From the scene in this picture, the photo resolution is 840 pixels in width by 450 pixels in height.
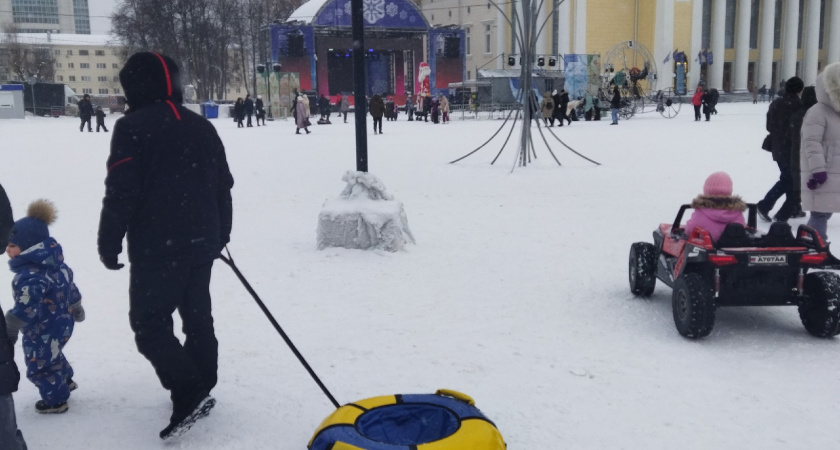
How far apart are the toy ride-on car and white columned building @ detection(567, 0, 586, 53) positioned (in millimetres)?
51961

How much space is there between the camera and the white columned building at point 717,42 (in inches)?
2228

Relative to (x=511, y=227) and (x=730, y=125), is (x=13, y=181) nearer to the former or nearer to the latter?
(x=511, y=227)

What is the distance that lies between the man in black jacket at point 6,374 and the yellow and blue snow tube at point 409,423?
1002 mm

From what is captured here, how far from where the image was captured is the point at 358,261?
22.0 ft

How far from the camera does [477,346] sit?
456 centimetres

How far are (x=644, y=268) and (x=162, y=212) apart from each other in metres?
3.44

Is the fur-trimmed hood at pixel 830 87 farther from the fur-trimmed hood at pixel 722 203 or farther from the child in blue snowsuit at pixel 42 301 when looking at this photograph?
the child in blue snowsuit at pixel 42 301

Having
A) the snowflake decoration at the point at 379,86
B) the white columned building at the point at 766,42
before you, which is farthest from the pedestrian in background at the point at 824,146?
the white columned building at the point at 766,42

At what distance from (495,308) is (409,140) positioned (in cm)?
1728

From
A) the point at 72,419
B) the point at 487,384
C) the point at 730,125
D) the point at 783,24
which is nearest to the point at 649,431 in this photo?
the point at 487,384

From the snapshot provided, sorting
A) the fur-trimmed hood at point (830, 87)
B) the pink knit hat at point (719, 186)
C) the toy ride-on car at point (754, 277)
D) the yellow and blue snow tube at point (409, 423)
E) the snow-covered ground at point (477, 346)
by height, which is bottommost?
the snow-covered ground at point (477, 346)

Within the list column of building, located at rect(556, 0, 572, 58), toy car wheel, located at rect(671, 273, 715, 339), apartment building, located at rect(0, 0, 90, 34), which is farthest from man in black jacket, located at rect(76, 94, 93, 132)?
apartment building, located at rect(0, 0, 90, 34)

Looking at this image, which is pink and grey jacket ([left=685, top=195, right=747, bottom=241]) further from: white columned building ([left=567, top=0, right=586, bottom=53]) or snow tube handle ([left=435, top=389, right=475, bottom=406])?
white columned building ([left=567, top=0, right=586, bottom=53])

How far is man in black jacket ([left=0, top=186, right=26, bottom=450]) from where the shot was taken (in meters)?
2.48
